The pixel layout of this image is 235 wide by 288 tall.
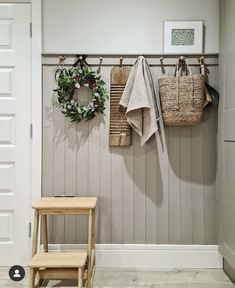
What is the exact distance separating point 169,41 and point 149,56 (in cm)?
21

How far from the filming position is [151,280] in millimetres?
2775

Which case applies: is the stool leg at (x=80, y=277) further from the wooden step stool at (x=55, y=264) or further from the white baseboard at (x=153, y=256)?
the white baseboard at (x=153, y=256)

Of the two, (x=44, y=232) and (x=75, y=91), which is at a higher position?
(x=75, y=91)

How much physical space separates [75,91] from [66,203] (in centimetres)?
95

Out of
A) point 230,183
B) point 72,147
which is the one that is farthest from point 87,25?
point 230,183

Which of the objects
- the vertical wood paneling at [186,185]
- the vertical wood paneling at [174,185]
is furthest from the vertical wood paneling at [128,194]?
the vertical wood paneling at [186,185]

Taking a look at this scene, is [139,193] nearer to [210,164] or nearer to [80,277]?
[210,164]

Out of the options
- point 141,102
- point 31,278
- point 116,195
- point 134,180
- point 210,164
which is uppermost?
point 141,102

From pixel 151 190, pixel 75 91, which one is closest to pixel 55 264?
pixel 151 190

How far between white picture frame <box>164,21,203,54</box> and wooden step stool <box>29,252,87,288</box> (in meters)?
1.80

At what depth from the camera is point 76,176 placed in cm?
305

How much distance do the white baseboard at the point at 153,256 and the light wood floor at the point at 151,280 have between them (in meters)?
0.07

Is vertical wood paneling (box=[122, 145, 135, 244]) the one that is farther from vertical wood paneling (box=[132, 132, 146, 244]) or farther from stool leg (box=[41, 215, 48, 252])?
stool leg (box=[41, 215, 48, 252])

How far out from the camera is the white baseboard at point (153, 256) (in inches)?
119
